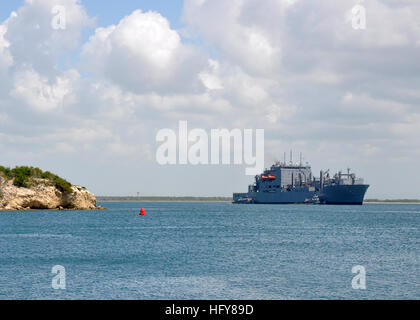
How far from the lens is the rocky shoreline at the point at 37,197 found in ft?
403

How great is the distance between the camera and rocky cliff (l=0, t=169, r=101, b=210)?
123m

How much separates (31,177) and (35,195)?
13.4 ft

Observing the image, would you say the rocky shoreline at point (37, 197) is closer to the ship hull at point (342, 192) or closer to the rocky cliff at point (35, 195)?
the rocky cliff at point (35, 195)

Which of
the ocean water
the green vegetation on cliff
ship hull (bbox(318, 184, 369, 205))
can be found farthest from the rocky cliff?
ship hull (bbox(318, 184, 369, 205))

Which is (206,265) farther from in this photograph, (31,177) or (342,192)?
(342,192)

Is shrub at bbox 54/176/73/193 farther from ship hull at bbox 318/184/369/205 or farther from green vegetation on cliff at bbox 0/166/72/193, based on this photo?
ship hull at bbox 318/184/369/205

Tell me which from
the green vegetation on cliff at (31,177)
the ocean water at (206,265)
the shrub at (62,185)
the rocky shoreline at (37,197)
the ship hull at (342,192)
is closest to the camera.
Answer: the ocean water at (206,265)

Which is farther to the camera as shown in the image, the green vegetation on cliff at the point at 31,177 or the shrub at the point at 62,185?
the shrub at the point at 62,185

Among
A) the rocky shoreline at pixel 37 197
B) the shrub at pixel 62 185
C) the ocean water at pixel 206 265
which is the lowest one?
the ocean water at pixel 206 265

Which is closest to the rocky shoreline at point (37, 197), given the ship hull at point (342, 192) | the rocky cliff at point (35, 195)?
the rocky cliff at point (35, 195)
